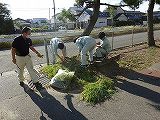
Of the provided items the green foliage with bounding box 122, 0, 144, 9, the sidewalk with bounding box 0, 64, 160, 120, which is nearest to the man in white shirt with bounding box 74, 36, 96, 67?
the sidewalk with bounding box 0, 64, 160, 120

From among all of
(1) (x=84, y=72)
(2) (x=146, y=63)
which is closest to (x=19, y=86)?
(1) (x=84, y=72)

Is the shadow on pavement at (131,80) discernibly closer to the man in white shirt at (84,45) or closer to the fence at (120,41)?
the man in white shirt at (84,45)

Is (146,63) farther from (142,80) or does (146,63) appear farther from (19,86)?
(19,86)

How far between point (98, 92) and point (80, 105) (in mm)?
698

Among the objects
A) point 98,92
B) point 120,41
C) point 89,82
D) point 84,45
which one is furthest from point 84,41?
point 120,41

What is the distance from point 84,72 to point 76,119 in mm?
3223

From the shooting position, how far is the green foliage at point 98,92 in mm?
6802

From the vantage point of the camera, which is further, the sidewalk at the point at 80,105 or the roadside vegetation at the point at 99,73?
the roadside vegetation at the point at 99,73

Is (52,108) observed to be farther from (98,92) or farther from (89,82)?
(89,82)

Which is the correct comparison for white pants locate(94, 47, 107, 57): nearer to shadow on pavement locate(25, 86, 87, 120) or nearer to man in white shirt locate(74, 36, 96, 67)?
man in white shirt locate(74, 36, 96, 67)

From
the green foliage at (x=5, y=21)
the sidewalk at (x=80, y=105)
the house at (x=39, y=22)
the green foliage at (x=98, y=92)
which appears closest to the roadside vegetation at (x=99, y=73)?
the green foliage at (x=98, y=92)

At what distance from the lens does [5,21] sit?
47.5 metres

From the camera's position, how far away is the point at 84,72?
8.90 m

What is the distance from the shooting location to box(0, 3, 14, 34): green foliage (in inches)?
1834
